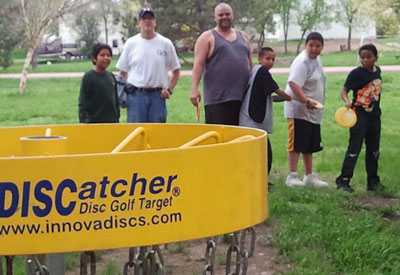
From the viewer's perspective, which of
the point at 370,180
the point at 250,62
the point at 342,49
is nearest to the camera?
the point at 250,62

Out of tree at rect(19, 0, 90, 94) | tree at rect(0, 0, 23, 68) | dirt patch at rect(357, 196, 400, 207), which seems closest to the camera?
dirt patch at rect(357, 196, 400, 207)

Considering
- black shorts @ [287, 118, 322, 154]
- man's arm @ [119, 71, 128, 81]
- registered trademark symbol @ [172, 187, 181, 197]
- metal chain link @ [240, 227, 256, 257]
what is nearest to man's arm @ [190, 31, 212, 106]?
man's arm @ [119, 71, 128, 81]

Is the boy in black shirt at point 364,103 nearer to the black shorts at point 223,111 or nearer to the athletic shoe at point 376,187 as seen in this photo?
the athletic shoe at point 376,187

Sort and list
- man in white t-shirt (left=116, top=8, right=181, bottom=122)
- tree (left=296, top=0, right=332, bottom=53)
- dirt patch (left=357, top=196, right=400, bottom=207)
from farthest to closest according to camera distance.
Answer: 1. tree (left=296, top=0, right=332, bottom=53)
2. man in white t-shirt (left=116, top=8, right=181, bottom=122)
3. dirt patch (left=357, top=196, right=400, bottom=207)

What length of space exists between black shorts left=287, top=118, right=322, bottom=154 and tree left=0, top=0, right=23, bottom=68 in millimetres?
22602

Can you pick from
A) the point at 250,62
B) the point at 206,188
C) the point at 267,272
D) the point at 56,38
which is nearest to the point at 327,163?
the point at 250,62

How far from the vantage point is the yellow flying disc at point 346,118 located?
7.31 metres

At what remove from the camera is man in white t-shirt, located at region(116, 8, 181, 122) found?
7.43 m

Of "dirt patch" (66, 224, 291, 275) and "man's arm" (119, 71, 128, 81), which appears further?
"man's arm" (119, 71, 128, 81)

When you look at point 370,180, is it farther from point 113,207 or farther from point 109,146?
point 113,207

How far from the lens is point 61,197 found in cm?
210

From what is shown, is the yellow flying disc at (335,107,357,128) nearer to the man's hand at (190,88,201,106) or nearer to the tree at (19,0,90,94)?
the man's hand at (190,88,201,106)

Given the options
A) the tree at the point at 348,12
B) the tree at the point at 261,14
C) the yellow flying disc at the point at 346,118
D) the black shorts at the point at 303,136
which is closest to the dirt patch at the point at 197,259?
the yellow flying disc at the point at 346,118

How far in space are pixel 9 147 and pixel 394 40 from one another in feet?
177
